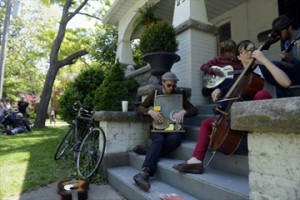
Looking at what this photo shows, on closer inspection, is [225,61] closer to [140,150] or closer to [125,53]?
[140,150]

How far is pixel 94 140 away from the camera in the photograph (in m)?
3.80

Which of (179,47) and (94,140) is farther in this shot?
(179,47)

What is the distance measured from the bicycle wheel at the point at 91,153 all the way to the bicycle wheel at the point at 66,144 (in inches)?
30.3

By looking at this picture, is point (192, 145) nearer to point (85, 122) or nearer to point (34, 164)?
point (85, 122)

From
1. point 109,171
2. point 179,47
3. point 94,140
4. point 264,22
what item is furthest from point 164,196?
point 264,22

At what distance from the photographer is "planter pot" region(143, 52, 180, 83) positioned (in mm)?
Answer: 4012

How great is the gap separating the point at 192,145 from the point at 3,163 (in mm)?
3446

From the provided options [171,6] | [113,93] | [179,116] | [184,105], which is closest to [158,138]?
[179,116]

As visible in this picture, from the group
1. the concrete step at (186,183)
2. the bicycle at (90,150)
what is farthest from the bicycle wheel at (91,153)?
the concrete step at (186,183)

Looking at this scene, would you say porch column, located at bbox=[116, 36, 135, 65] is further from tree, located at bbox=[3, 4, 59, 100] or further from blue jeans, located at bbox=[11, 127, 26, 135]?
tree, located at bbox=[3, 4, 59, 100]

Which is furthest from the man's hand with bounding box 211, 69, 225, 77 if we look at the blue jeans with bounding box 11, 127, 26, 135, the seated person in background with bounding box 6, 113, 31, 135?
the seated person in background with bounding box 6, 113, 31, 135

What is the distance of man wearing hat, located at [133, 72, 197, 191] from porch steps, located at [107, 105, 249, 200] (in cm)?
8

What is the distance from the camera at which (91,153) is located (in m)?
3.56

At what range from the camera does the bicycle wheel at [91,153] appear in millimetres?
3416
